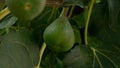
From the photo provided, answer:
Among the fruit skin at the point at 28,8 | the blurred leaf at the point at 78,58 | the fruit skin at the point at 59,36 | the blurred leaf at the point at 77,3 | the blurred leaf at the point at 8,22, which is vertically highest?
the fruit skin at the point at 28,8

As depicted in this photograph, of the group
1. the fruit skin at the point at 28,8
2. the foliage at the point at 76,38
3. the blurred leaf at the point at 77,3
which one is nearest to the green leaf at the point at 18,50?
the foliage at the point at 76,38

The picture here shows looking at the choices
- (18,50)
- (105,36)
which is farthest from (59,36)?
(105,36)

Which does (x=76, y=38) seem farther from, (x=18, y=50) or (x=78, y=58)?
(x=18, y=50)

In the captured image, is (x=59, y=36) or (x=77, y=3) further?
(x=77, y=3)

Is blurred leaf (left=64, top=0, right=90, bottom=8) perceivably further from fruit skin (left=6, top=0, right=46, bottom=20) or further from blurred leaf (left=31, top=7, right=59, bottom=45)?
fruit skin (left=6, top=0, right=46, bottom=20)

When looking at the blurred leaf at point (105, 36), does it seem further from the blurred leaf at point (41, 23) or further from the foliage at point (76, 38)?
the blurred leaf at point (41, 23)

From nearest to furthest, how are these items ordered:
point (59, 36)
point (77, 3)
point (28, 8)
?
point (28, 8) < point (59, 36) < point (77, 3)

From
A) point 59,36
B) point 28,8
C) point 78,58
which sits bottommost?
point 78,58

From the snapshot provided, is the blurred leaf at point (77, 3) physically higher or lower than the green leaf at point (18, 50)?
higher
